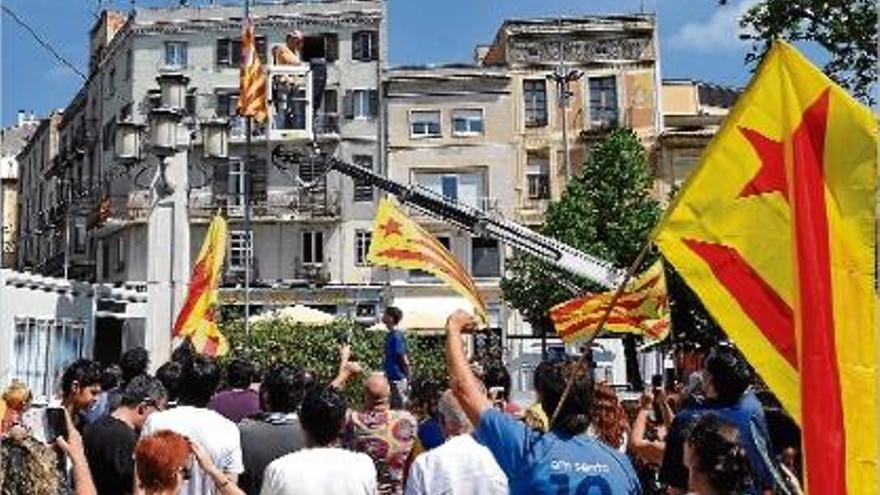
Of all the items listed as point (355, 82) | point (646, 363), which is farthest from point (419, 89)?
point (646, 363)

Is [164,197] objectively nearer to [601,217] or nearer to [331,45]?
[601,217]

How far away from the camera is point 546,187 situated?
4869 centimetres

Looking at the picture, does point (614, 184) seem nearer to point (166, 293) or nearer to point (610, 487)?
point (166, 293)

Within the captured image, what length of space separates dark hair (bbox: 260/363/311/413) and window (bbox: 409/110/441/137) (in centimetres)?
4274

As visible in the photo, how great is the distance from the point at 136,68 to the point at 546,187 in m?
18.4

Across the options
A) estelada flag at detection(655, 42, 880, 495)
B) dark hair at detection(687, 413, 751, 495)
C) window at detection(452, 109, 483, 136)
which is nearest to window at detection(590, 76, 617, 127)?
window at detection(452, 109, 483, 136)

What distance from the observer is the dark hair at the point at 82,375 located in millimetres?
7035

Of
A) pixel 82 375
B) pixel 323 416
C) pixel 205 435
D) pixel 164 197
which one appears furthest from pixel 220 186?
Result: pixel 323 416

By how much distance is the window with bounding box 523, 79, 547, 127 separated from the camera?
161ft

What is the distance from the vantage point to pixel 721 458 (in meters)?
4.20

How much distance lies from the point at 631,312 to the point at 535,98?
35.5m

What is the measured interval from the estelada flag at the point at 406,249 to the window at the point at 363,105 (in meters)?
36.5

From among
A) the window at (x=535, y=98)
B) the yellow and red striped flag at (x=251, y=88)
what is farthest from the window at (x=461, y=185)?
the yellow and red striped flag at (x=251, y=88)

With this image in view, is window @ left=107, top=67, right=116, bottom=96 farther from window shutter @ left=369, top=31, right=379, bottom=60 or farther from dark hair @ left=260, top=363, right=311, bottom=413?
dark hair @ left=260, top=363, right=311, bottom=413
